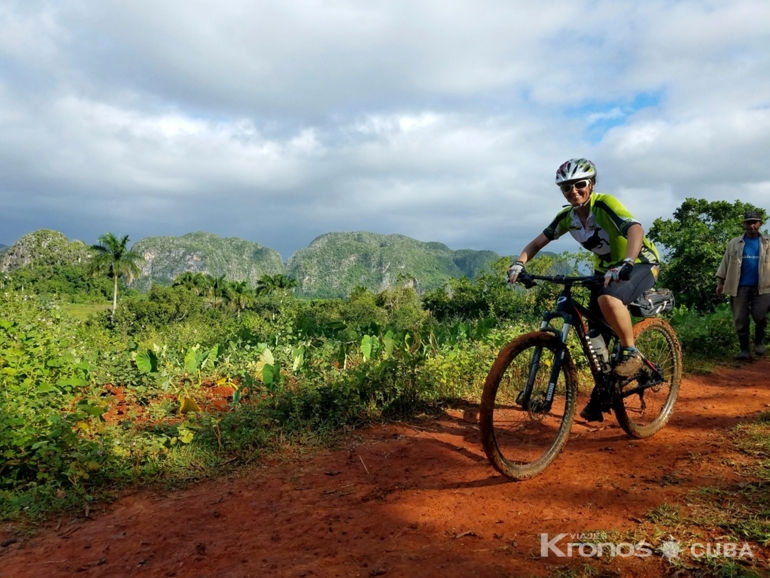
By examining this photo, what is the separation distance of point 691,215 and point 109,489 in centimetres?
2786

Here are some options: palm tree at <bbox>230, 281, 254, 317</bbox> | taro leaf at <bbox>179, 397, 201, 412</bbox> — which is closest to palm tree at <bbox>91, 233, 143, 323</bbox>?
palm tree at <bbox>230, 281, 254, 317</bbox>

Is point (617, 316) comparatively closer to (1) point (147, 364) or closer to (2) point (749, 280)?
(2) point (749, 280)

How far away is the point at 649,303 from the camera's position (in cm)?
398

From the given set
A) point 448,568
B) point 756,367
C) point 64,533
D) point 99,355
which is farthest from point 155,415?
point 756,367

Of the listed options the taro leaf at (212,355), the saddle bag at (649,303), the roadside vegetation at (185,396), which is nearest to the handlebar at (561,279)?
the saddle bag at (649,303)

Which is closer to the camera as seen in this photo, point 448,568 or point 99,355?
point 448,568

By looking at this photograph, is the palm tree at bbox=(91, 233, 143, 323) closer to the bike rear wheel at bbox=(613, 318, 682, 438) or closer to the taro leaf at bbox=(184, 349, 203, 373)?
Result: the taro leaf at bbox=(184, 349, 203, 373)

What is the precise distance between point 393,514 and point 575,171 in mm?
2727

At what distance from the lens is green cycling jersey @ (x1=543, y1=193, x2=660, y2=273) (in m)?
3.73

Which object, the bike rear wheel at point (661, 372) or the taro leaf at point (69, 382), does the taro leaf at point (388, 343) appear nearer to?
the bike rear wheel at point (661, 372)

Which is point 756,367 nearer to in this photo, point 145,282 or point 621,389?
point 621,389

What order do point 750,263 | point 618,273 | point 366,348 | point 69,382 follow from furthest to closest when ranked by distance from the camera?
point 750,263, point 366,348, point 69,382, point 618,273

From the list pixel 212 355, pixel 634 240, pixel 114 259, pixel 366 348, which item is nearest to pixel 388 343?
pixel 366 348

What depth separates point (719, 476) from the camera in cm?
313
